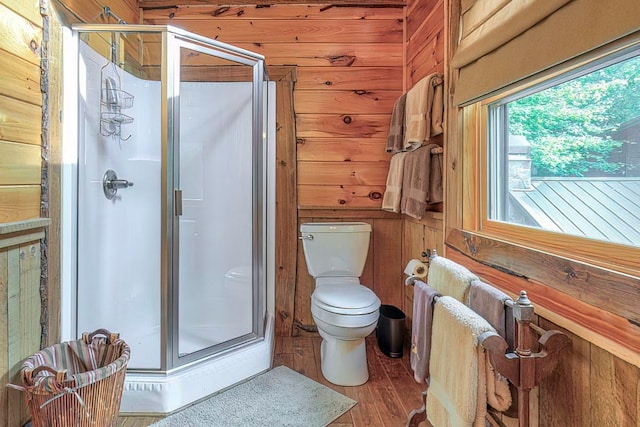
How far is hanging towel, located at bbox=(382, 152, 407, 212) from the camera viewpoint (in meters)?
2.02

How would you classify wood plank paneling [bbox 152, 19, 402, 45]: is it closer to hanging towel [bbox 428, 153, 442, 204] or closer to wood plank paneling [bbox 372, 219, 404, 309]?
hanging towel [bbox 428, 153, 442, 204]

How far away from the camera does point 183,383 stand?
158 centimetres

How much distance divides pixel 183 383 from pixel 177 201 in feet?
2.81

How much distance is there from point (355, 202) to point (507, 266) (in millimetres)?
1323

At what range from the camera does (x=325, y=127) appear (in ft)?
Answer: 7.86

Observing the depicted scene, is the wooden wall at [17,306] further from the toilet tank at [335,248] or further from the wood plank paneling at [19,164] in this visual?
the toilet tank at [335,248]

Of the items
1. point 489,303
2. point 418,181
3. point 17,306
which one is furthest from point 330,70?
point 17,306

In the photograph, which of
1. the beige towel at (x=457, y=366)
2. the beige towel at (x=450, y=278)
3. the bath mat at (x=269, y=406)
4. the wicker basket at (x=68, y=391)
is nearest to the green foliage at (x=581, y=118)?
the beige towel at (x=450, y=278)

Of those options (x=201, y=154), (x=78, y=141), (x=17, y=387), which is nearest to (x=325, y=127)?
(x=201, y=154)

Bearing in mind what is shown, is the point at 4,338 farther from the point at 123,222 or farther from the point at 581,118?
the point at 581,118

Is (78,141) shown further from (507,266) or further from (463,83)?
(507,266)

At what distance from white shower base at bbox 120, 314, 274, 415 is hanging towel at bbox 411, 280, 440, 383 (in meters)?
0.94

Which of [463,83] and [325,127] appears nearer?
[463,83]

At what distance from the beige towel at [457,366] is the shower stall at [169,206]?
1.05 m
